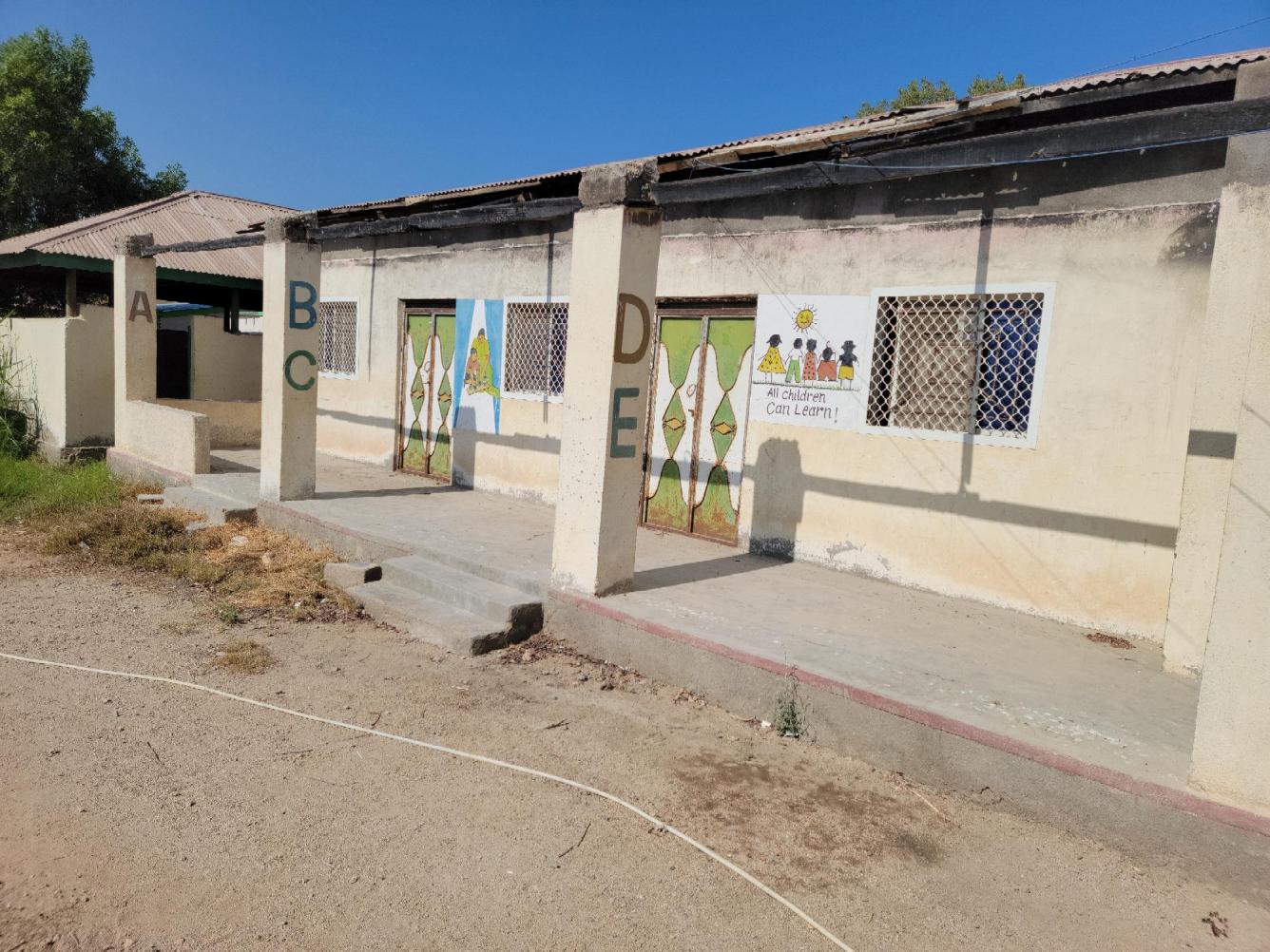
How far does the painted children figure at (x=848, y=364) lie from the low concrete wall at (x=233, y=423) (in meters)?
9.08

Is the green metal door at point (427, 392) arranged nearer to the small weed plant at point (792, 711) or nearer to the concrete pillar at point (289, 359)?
the concrete pillar at point (289, 359)

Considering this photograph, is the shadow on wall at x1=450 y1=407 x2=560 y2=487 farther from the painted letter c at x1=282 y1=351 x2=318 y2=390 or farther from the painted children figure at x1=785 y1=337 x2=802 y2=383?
the painted children figure at x1=785 y1=337 x2=802 y2=383

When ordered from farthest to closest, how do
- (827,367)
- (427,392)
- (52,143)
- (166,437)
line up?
(52,143)
(427,392)
(166,437)
(827,367)

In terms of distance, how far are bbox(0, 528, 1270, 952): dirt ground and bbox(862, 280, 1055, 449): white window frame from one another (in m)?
2.59

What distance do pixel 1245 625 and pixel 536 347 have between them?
22.2ft

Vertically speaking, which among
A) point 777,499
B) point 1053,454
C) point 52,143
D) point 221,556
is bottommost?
point 221,556

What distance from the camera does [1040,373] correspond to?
210 inches

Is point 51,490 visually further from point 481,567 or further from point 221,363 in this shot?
point 481,567

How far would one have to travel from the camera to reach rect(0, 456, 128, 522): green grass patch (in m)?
8.19

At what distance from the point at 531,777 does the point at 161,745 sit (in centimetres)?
170

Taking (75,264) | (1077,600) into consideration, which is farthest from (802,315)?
(75,264)

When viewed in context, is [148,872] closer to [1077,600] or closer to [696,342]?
[1077,600]

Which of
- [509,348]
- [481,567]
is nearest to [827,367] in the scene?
[481,567]

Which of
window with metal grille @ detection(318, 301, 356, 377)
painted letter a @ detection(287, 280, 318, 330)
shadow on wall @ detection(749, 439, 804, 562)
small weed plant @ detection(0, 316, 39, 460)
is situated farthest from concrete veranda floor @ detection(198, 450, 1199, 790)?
small weed plant @ detection(0, 316, 39, 460)
